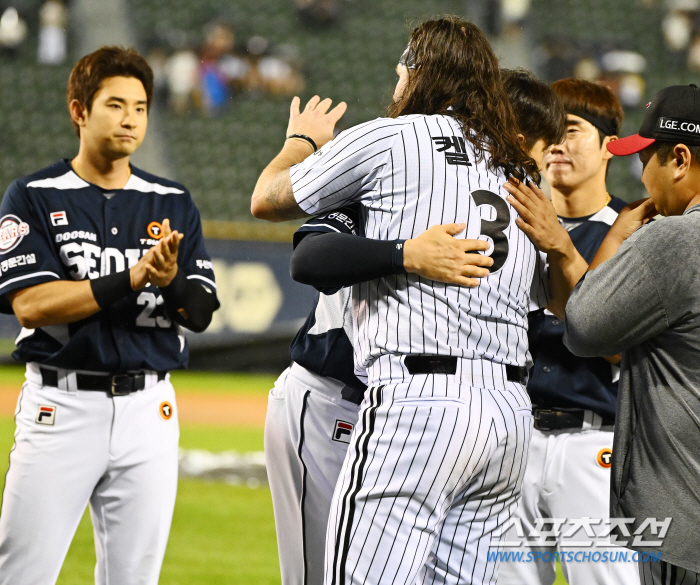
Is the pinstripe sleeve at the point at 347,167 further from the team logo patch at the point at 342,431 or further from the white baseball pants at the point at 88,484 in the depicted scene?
the white baseball pants at the point at 88,484

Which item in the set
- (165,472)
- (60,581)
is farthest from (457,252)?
(60,581)

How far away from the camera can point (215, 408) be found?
33.2ft

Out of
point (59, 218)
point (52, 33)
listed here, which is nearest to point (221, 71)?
point (52, 33)

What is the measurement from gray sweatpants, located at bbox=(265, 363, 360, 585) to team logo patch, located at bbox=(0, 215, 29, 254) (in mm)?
1104

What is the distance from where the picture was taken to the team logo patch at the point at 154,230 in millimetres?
3018

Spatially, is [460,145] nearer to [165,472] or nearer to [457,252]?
[457,252]

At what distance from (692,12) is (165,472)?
15.1m

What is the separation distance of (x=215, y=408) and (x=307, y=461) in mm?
7820

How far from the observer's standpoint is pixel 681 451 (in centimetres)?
190

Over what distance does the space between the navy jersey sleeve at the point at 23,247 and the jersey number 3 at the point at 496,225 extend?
5.17ft

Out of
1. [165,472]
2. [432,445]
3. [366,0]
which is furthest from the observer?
[366,0]

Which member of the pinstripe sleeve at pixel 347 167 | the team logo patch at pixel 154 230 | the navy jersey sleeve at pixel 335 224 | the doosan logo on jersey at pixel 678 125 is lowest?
the team logo patch at pixel 154 230

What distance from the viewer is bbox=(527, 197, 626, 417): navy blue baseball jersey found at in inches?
109

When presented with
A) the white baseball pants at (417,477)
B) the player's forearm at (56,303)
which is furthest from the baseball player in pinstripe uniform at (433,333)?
the player's forearm at (56,303)
